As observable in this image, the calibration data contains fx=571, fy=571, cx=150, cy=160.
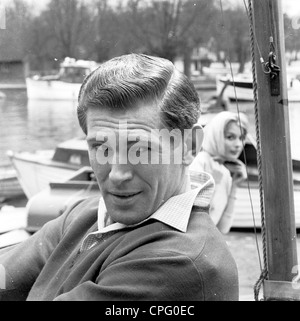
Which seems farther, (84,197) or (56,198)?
(56,198)

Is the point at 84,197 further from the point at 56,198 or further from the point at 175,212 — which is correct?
the point at 175,212

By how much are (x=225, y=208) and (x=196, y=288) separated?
4.36 feet

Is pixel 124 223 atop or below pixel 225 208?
atop

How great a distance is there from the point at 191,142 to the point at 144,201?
117mm

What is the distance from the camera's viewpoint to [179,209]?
87 centimetres

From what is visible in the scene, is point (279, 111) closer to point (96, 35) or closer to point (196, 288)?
point (96, 35)

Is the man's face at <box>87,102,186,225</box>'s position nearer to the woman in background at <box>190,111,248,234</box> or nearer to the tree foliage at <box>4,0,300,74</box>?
the tree foliage at <box>4,0,300,74</box>

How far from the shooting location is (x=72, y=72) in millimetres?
1407

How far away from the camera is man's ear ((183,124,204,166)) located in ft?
2.86

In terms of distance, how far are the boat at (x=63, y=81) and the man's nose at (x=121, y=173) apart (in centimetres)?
49

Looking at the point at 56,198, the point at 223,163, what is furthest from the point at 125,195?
the point at 56,198

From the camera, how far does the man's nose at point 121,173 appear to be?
82cm

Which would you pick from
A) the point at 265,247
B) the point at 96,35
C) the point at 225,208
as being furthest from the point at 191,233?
the point at 225,208

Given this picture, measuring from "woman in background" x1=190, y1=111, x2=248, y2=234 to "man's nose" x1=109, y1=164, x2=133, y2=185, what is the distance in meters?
0.88
